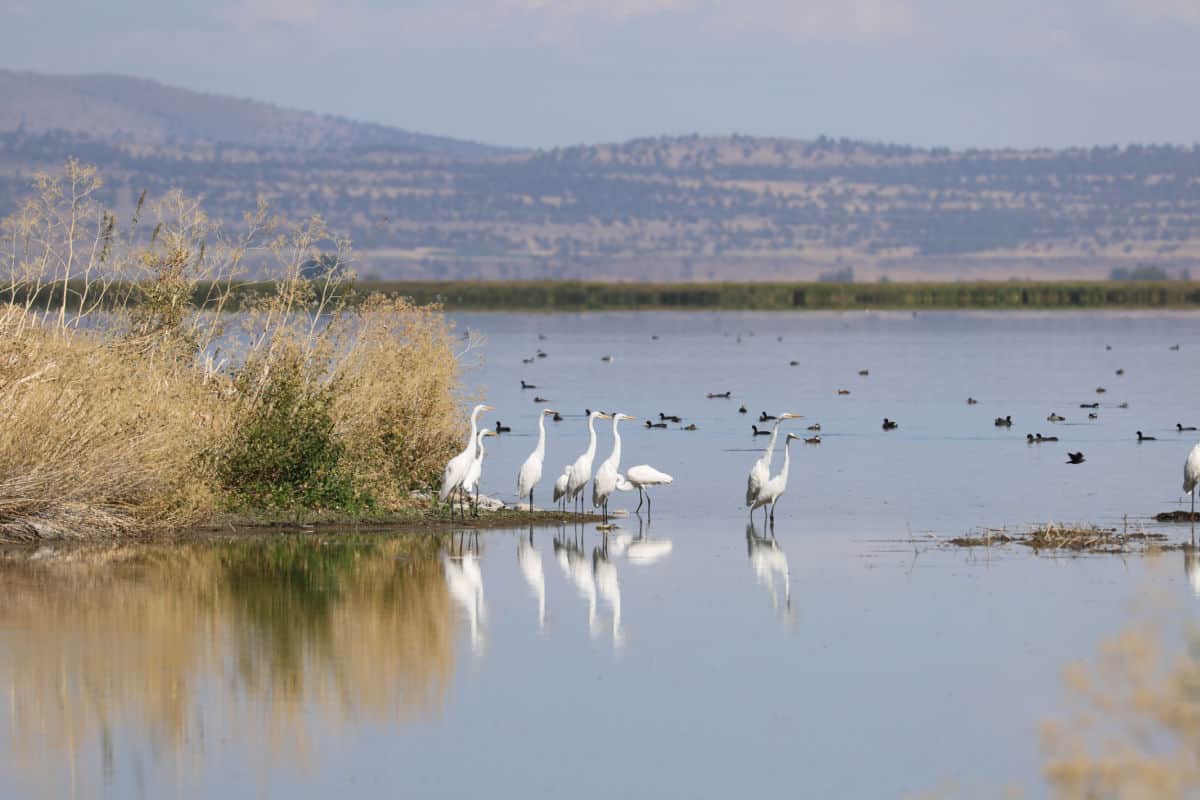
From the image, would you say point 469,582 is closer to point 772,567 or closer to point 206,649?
point 772,567

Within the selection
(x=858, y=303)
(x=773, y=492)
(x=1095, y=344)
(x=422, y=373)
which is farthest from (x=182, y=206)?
(x=858, y=303)

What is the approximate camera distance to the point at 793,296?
150 m

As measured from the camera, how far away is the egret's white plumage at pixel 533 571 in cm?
1712

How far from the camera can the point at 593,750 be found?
1209cm

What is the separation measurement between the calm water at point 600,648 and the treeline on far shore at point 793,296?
112 metres

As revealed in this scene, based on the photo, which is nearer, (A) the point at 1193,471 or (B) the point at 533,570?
(B) the point at 533,570

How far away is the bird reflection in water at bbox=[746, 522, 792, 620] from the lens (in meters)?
17.3

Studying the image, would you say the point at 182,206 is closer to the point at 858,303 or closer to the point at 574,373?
the point at 574,373

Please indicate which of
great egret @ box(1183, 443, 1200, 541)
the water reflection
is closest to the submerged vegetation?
the water reflection

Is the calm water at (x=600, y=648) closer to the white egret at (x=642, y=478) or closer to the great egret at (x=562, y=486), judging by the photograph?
the white egret at (x=642, y=478)

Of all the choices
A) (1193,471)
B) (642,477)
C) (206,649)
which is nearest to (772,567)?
(642,477)

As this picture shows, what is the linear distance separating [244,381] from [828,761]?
1221 cm

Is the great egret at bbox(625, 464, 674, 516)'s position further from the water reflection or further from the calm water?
the water reflection

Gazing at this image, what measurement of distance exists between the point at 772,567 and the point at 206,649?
638cm
